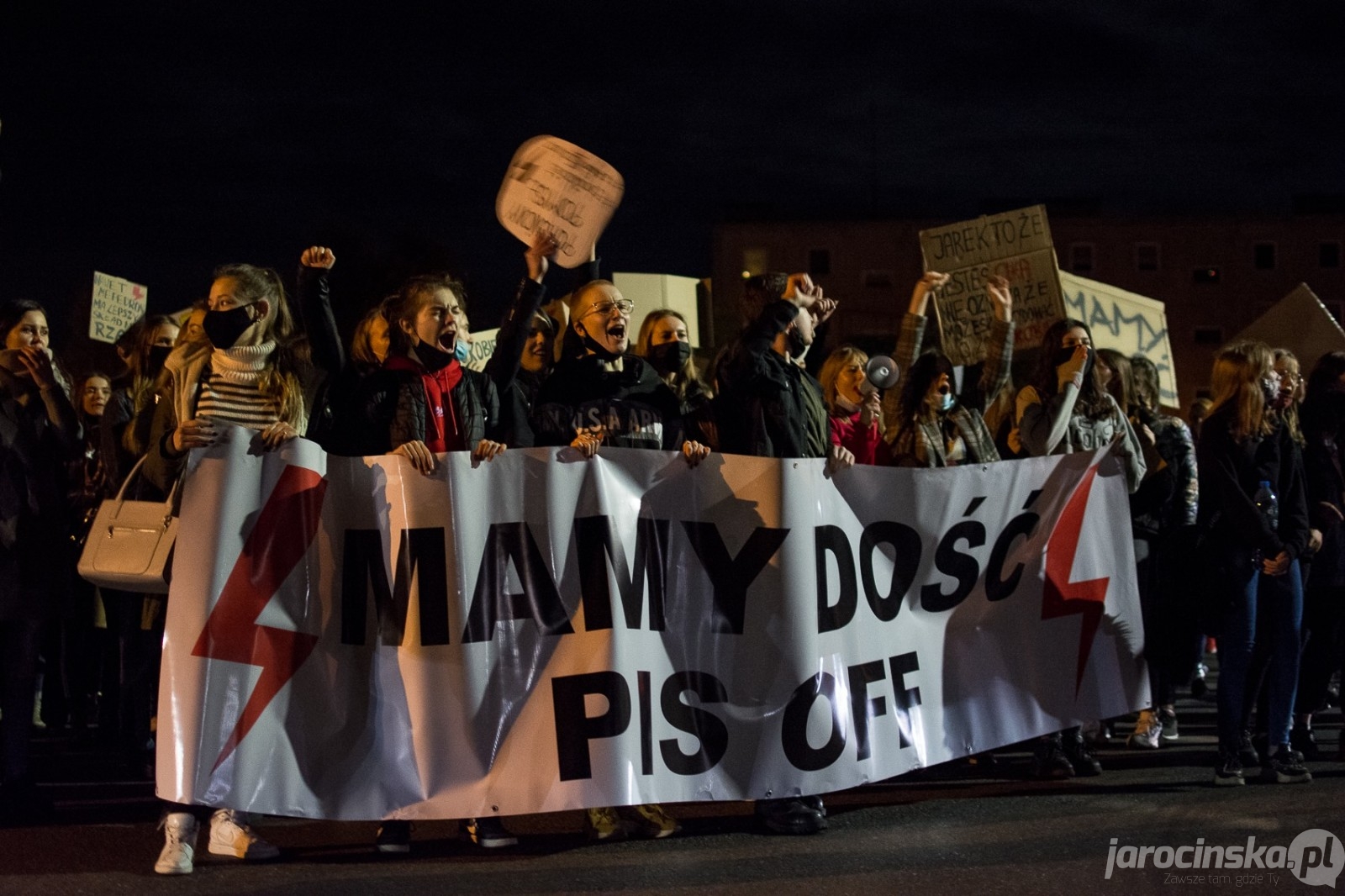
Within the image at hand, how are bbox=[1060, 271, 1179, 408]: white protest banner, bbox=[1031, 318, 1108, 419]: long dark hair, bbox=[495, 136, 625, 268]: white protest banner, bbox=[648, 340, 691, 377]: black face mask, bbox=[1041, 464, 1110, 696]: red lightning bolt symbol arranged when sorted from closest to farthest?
bbox=[495, 136, 625, 268]: white protest banner < bbox=[648, 340, 691, 377]: black face mask < bbox=[1041, 464, 1110, 696]: red lightning bolt symbol < bbox=[1031, 318, 1108, 419]: long dark hair < bbox=[1060, 271, 1179, 408]: white protest banner

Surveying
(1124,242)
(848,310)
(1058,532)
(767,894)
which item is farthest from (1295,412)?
(1124,242)

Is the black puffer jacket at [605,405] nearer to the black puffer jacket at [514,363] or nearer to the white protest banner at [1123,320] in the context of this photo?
the black puffer jacket at [514,363]

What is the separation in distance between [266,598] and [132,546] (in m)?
0.57

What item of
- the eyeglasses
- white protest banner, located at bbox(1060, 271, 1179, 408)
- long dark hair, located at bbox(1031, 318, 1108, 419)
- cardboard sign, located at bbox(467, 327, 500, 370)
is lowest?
long dark hair, located at bbox(1031, 318, 1108, 419)

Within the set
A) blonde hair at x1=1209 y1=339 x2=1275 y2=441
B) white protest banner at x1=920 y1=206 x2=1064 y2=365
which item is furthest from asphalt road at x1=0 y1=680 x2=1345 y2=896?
white protest banner at x1=920 y1=206 x2=1064 y2=365

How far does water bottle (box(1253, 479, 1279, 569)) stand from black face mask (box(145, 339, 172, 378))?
493cm

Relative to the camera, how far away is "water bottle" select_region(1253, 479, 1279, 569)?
22.4ft

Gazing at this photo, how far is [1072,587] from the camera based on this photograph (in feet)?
21.9

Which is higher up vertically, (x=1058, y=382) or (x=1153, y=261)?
(x=1153, y=261)

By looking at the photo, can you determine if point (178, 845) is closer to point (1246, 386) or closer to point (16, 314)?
point (16, 314)

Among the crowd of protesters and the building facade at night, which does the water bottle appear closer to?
the crowd of protesters

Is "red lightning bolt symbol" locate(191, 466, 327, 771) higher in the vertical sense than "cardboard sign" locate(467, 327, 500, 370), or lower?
lower

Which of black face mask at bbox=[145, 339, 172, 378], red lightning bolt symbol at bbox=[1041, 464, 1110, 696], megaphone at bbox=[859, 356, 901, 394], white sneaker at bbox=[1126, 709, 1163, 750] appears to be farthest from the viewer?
white sneaker at bbox=[1126, 709, 1163, 750]

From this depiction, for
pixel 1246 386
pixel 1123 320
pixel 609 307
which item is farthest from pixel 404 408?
pixel 1123 320
